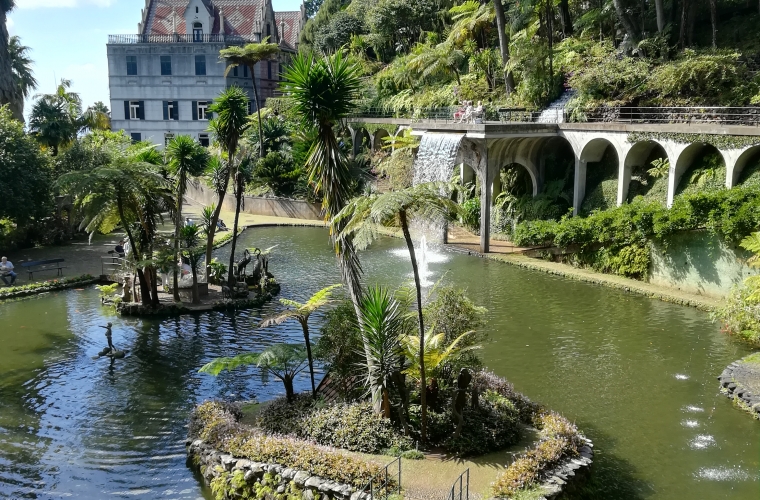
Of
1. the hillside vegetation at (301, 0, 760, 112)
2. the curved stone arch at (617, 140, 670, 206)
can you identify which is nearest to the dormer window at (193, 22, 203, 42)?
the hillside vegetation at (301, 0, 760, 112)

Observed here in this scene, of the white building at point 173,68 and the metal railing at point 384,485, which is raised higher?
the white building at point 173,68

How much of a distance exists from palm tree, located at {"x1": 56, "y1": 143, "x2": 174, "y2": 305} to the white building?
36.6 metres

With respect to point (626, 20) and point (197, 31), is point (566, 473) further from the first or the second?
point (197, 31)

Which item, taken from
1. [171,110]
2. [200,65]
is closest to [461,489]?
[200,65]

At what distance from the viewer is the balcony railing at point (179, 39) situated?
56.6 m

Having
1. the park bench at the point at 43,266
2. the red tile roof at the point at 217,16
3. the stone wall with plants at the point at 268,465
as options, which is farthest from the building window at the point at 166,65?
the stone wall with plants at the point at 268,465

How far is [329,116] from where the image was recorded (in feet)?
37.3

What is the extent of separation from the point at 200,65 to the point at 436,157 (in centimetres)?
3516

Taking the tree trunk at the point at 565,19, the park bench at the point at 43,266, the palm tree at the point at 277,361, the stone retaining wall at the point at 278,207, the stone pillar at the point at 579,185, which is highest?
the tree trunk at the point at 565,19

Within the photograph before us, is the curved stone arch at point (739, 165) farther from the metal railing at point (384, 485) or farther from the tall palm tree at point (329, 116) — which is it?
the metal railing at point (384, 485)

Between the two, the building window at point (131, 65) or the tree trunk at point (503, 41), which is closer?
the tree trunk at point (503, 41)

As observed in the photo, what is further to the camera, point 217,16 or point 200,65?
point 217,16

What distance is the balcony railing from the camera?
56.6 meters

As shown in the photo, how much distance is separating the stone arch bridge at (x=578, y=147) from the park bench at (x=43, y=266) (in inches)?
597
